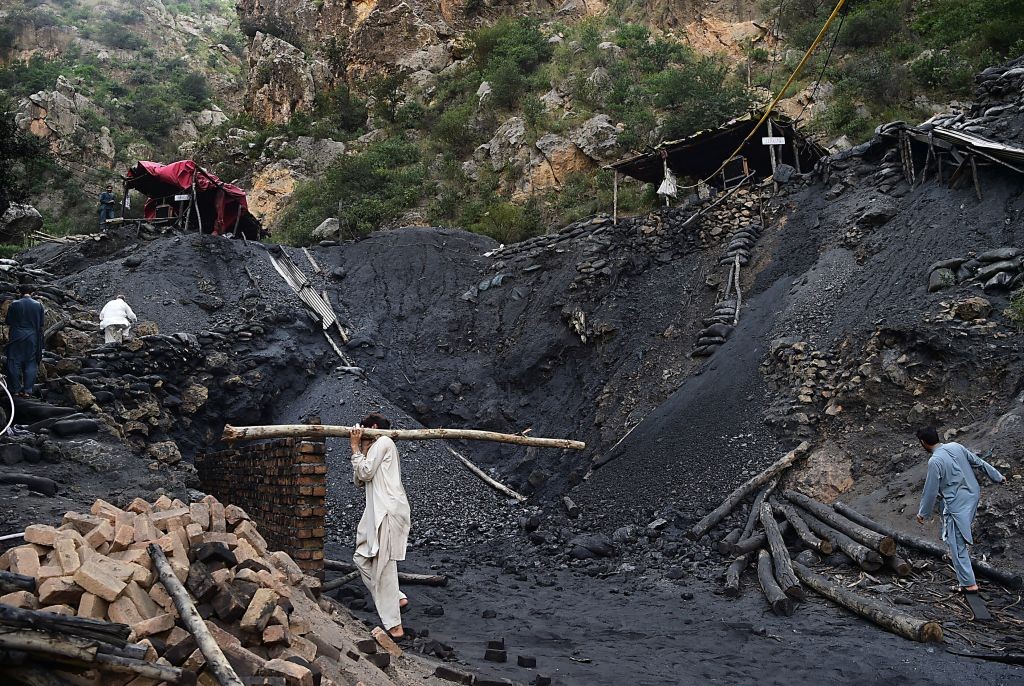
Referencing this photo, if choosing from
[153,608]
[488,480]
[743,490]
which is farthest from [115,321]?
[743,490]

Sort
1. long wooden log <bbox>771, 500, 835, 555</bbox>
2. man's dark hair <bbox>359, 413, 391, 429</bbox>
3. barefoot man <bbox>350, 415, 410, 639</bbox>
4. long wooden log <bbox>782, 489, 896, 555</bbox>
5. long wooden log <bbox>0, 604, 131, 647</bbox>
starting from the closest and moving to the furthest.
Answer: long wooden log <bbox>0, 604, 131, 647</bbox>
barefoot man <bbox>350, 415, 410, 639</bbox>
man's dark hair <bbox>359, 413, 391, 429</bbox>
long wooden log <bbox>782, 489, 896, 555</bbox>
long wooden log <bbox>771, 500, 835, 555</bbox>

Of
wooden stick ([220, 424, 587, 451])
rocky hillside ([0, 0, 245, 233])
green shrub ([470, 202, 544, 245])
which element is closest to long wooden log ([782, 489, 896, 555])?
wooden stick ([220, 424, 587, 451])

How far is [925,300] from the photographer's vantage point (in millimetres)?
9102

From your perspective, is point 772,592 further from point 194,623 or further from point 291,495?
point 194,623

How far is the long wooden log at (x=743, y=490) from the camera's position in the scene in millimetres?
7949

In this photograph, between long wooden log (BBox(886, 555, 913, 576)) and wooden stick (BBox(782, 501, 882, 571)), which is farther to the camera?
wooden stick (BBox(782, 501, 882, 571))

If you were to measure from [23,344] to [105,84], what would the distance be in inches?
1440

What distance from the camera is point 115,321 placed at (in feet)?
35.1

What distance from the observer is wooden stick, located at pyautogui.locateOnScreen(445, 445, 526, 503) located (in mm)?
11125

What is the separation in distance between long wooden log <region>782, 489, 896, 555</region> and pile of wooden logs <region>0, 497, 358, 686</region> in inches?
185

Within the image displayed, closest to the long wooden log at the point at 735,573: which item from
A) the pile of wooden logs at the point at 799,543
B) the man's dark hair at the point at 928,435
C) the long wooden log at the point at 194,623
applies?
the pile of wooden logs at the point at 799,543

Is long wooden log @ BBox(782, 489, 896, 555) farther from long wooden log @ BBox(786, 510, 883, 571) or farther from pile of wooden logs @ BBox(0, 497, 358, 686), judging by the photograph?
pile of wooden logs @ BBox(0, 497, 358, 686)

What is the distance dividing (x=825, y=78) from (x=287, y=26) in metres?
26.8

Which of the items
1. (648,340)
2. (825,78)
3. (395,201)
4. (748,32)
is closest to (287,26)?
(395,201)
